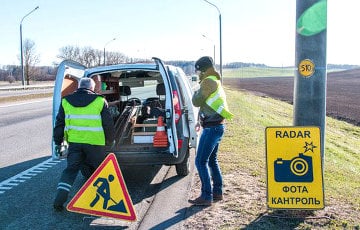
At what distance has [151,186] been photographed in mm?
6781

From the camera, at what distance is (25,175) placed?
7.39 m

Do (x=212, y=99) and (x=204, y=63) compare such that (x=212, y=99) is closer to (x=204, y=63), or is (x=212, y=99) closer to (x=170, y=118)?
(x=204, y=63)

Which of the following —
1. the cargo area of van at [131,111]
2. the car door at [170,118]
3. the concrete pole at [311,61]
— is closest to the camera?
the concrete pole at [311,61]

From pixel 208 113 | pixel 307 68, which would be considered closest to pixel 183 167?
pixel 208 113

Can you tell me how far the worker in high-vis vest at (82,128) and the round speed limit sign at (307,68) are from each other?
248 centimetres

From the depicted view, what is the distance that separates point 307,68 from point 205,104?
4.32 ft

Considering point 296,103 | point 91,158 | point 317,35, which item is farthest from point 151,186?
point 317,35

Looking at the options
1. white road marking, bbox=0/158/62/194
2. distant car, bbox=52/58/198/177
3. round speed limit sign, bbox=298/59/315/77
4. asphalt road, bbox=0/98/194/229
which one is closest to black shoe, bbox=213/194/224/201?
asphalt road, bbox=0/98/194/229

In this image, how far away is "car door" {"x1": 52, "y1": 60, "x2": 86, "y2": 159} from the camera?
6297mm

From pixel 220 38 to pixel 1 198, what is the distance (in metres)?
30.5

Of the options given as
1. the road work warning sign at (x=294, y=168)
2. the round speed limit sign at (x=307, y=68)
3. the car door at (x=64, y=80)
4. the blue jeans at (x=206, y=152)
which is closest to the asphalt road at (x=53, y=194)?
the blue jeans at (x=206, y=152)

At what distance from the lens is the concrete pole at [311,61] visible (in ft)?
16.3

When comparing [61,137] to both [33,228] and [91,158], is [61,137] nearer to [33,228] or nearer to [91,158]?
[91,158]

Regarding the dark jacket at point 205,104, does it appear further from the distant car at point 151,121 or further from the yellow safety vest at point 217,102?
the distant car at point 151,121
